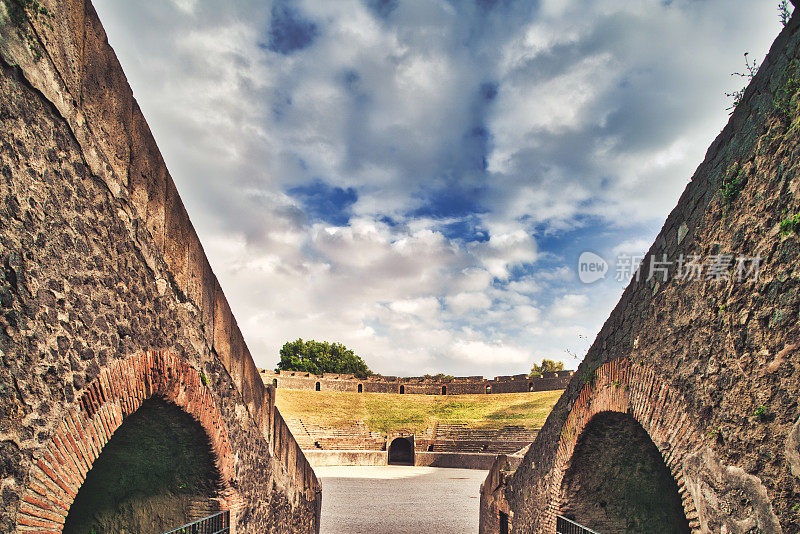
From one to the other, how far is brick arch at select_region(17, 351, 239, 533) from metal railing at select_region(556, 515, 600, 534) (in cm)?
418

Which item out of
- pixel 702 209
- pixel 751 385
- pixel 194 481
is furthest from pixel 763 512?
pixel 194 481

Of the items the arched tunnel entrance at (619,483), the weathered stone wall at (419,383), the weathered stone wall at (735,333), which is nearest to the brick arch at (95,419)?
the weathered stone wall at (735,333)

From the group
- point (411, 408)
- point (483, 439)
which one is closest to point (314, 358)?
point (411, 408)

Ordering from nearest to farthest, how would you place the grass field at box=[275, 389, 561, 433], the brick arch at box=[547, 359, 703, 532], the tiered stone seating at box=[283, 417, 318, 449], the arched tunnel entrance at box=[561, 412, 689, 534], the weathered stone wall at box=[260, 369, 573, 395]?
1. the brick arch at box=[547, 359, 703, 532]
2. the arched tunnel entrance at box=[561, 412, 689, 534]
3. the tiered stone seating at box=[283, 417, 318, 449]
4. the grass field at box=[275, 389, 561, 433]
5. the weathered stone wall at box=[260, 369, 573, 395]

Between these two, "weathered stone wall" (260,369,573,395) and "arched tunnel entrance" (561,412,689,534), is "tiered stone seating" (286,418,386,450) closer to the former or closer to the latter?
"weathered stone wall" (260,369,573,395)

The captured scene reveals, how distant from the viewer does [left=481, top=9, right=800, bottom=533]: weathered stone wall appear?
8.82 feet

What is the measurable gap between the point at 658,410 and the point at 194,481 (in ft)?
15.0

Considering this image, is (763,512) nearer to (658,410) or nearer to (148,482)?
(658,410)

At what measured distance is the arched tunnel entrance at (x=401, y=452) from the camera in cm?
3225

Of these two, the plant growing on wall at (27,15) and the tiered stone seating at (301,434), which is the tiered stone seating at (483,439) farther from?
the plant growing on wall at (27,15)

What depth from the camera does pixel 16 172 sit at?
8.63 feet

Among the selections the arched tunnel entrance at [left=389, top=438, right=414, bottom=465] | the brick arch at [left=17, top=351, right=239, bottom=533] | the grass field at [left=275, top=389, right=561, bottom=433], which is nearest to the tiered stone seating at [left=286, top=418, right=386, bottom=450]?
the arched tunnel entrance at [left=389, top=438, right=414, bottom=465]

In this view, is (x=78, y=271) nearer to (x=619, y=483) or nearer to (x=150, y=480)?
(x=150, y=480)

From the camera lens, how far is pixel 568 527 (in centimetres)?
570
